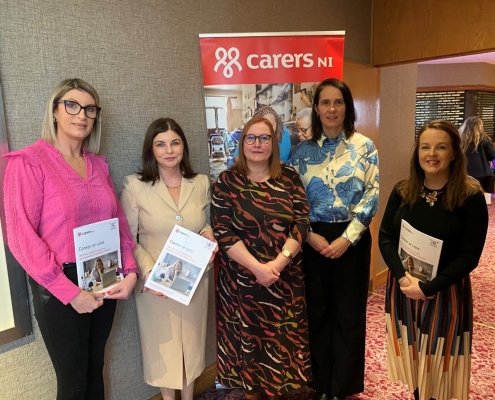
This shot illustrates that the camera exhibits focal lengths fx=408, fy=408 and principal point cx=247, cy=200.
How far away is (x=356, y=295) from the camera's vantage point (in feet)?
6.72

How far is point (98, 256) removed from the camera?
1.54 meters

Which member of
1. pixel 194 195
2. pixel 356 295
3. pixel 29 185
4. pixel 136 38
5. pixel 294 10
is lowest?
pixel 356 295

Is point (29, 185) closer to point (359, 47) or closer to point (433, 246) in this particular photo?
point (433, 246)

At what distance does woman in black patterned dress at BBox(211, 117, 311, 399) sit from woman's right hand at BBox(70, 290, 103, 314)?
593 mm

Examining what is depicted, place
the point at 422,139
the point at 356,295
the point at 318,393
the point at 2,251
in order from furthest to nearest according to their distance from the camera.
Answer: the point at 318,393 → the point at 356,295 → the point at 422,139 → the point at 2,251

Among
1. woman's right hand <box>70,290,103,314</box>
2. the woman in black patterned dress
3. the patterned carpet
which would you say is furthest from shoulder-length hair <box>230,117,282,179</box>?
the patterned carpet

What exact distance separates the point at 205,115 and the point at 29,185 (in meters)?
1.10

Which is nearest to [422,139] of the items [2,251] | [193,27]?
[193,27]

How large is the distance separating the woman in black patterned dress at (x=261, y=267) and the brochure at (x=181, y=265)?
11 centimetres

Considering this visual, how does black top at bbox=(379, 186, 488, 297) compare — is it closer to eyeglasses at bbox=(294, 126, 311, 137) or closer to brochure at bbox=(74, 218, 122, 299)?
eyeglasses at bbox=(294, 126, 311, 137)

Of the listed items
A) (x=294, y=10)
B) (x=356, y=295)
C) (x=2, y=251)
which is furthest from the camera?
(x=294, y=10)

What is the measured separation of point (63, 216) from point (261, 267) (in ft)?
2.67

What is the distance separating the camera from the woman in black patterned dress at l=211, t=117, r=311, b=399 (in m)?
1.83

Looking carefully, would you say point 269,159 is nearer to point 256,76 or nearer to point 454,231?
point 256,76
